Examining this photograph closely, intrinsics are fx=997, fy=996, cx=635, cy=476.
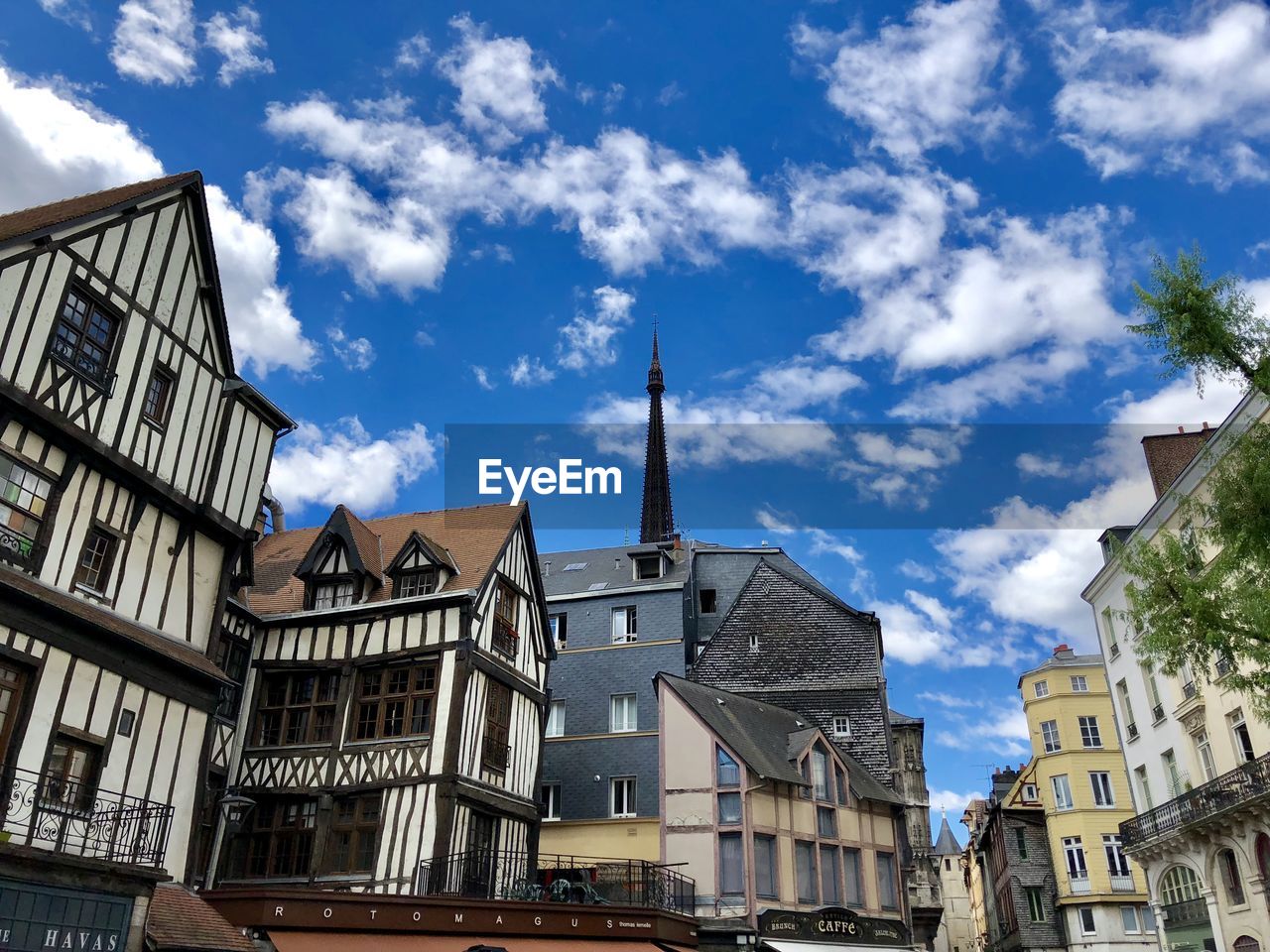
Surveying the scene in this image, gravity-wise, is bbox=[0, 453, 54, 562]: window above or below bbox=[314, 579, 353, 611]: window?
below

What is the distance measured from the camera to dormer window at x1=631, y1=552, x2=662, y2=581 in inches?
1103

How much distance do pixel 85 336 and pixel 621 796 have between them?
→ 55.0ft

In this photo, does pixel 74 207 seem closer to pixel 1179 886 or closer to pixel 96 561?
pixel 96 561

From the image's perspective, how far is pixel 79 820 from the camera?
11.1 m

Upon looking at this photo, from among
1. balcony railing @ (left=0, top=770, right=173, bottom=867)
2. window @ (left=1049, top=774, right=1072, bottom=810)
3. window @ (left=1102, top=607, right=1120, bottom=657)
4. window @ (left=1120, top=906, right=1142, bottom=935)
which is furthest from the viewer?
window @ (left=1049, top=774, right=1072, bottom=810)

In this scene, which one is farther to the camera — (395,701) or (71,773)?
(395,701)

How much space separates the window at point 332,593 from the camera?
19.4 m

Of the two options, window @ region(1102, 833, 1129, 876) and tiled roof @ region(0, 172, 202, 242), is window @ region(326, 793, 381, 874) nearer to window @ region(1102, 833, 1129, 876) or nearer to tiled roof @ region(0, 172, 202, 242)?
tiled roof @ region(0, 172, 202, 242)

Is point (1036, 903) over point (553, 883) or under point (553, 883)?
over

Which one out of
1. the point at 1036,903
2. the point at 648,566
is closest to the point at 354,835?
the point at 648,566

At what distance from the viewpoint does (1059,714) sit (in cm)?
3438

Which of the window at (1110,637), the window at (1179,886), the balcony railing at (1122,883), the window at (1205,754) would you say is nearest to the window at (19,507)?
the window at (1205,754)

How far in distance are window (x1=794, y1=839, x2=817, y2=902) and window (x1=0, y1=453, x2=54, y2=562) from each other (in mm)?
15984

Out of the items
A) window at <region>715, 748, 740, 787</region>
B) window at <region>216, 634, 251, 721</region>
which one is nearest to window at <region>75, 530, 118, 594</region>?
window at <region>216, 634, 251, 721</region>
